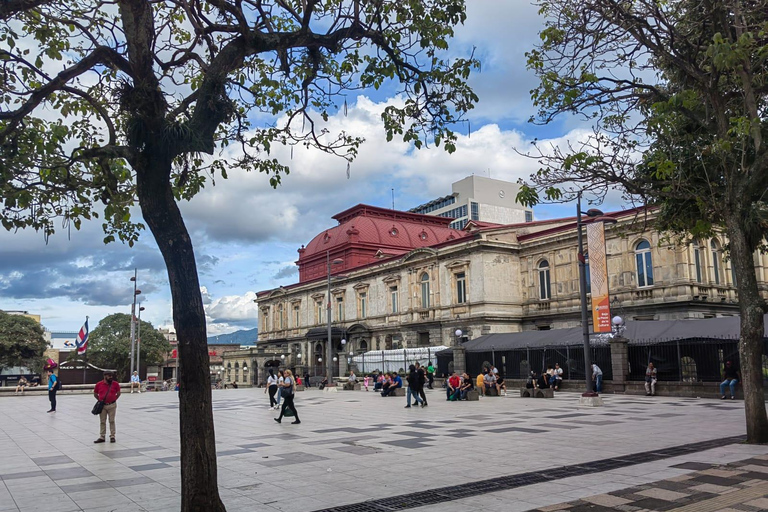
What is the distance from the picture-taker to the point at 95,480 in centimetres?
959

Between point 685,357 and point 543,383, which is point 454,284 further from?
point 685,357

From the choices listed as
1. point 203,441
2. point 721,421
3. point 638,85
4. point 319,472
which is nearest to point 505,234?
point 721,421

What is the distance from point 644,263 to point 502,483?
30904 millimetres

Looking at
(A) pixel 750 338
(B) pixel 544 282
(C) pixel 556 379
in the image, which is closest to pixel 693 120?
(A) pixel 750 338

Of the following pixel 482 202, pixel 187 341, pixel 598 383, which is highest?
pixel 482 202

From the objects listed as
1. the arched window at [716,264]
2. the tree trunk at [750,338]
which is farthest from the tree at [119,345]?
the tree trunk at [750,338]

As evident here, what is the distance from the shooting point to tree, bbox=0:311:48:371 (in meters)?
64.4

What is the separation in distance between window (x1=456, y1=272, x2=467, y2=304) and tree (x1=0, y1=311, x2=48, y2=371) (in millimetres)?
47953

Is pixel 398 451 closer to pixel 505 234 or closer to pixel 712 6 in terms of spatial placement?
pixel 712 6

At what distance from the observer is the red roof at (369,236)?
199ft

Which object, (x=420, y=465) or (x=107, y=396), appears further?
(x=107, y=396)

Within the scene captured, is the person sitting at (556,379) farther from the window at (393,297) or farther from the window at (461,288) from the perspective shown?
the window at (393,297)

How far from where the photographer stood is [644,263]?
1433 inches

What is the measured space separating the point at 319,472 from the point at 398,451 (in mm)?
2464
